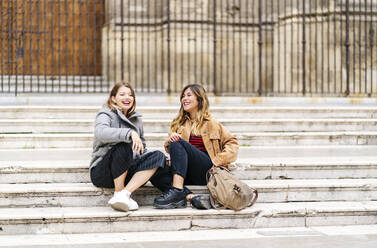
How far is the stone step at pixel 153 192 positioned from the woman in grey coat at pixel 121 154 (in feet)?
0.52

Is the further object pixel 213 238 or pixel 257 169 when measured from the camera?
pixel 257 169

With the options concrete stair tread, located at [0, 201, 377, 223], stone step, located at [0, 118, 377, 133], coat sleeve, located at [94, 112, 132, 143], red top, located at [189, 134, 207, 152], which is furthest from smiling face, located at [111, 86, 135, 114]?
stone step, located at [0, 118, 377, 133]

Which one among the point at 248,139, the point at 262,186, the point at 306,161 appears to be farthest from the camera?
the point at 248,139

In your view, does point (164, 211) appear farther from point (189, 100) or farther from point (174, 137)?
point (189, 100)

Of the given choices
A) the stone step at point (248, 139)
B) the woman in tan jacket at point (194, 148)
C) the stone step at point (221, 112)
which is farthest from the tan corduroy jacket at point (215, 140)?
the stone step at point (221, 112)

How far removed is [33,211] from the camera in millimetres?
4855

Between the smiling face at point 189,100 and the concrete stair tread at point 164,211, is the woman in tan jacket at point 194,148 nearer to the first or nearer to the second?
the smiling face at point 189,100

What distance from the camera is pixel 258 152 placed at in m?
6.75

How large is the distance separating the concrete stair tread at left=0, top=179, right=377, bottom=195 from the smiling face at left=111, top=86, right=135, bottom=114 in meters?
0.79

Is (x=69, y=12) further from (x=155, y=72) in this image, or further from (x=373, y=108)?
(x=373, y=108)

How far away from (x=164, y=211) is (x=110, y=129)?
2.82 ft

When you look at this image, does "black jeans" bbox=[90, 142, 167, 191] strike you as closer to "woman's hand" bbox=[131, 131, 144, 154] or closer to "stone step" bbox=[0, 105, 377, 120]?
"woman's hand" bbox=[131, 131, 144, 154]

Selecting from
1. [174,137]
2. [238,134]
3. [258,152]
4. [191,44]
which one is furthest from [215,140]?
[191,44]

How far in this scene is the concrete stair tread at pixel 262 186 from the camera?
5.08 metres
